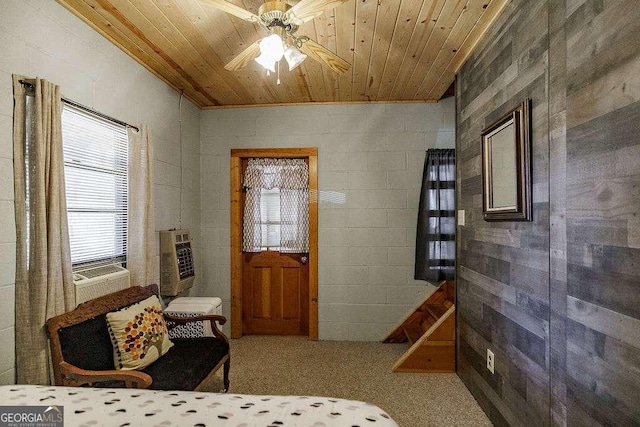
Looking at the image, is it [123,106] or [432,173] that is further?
[432,173]

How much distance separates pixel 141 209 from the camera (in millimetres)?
2629

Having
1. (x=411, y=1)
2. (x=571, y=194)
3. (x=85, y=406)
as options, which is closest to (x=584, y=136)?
(x=571, y=194)

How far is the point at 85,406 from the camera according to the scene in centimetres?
129

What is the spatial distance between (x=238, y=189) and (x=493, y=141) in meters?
2.66

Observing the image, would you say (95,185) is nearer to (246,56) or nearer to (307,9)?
(246,56)

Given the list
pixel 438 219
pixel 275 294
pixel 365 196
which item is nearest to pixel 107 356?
pixel 275 294

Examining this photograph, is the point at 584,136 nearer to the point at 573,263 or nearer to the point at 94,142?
the point at 573,263

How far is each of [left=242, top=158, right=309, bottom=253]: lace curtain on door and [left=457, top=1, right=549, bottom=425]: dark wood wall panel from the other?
→ 1.72 m

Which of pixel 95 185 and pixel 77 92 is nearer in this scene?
pixel 77 92

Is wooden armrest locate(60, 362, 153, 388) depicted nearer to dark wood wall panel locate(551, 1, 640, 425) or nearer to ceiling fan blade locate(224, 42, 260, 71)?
ceiling fan blade locate(224, 42, 260, 71)

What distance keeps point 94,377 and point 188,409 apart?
85 centimetres

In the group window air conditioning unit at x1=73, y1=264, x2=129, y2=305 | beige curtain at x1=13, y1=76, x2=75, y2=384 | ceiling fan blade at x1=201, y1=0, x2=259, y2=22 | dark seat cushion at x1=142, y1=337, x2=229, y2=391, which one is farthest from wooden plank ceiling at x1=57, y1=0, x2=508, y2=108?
dark seat cushion at x1=142, y1=337, x2=229, y2=391

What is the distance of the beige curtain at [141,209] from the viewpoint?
8.43ft

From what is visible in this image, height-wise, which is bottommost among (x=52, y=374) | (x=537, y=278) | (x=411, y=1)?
(x=52, y=374)
